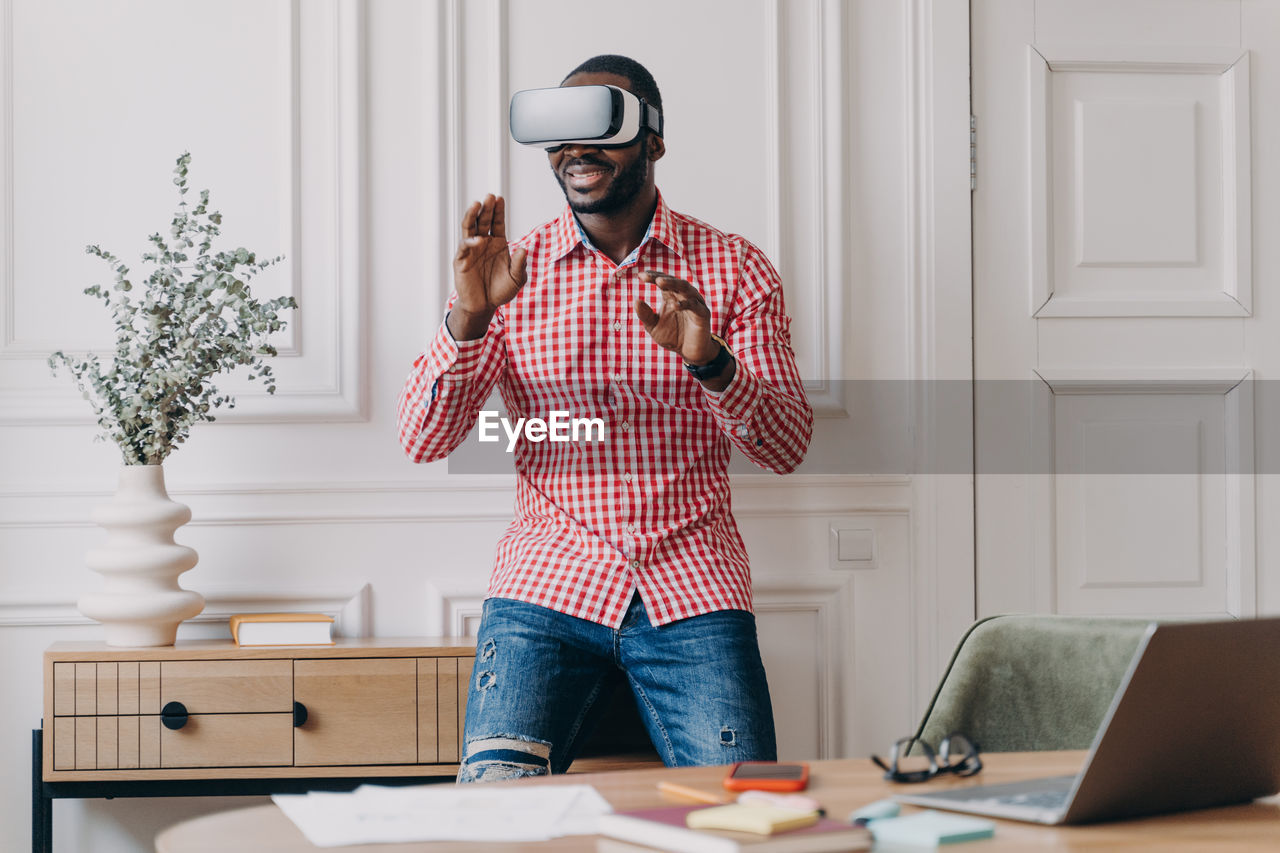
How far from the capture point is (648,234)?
1.90 meters

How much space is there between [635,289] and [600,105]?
312mm

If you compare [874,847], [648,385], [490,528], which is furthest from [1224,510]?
[874,847]

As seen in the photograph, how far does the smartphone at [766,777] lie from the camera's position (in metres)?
0.89

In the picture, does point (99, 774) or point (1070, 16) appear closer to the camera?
point (99, 774)

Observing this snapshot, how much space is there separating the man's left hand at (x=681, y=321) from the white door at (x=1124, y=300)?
1051 millimetres

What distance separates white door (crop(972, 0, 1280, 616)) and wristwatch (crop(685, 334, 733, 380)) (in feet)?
3.19

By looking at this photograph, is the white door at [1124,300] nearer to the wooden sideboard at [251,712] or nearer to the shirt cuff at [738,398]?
the shirt cuff at [738,398]

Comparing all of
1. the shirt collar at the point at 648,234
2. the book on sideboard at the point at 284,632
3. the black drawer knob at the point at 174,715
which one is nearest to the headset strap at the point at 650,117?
the shirt collar at the point at 648,234

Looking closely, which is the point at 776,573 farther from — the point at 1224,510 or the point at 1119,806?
the point at 1119,806

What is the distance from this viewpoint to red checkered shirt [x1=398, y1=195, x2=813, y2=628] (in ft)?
5.90

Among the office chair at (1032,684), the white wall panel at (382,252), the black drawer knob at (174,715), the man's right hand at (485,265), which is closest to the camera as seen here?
the office chair at (1032,684)

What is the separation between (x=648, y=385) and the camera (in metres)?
1.89

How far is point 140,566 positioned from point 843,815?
152 centimetres

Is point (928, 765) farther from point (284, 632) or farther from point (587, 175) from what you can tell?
point (284, 632)
